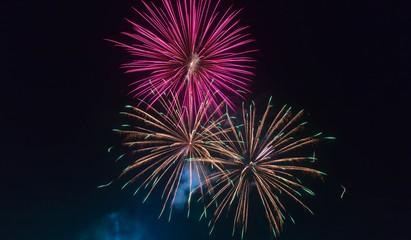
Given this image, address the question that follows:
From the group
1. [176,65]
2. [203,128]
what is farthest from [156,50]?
[203,128]

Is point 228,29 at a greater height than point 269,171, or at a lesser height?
greater

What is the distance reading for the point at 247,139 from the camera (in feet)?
44.5

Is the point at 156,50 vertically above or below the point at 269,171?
above

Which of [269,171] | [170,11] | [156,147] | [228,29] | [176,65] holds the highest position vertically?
[170,11]

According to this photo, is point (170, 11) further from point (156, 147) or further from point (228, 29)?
point (156, 147)

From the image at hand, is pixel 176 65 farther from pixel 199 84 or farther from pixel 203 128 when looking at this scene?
pixel 203 128

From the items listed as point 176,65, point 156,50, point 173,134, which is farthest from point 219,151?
point 156,50

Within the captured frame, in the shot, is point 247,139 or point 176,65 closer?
point 176,65

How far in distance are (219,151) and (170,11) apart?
6688 millimetres

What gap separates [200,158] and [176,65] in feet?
14.9

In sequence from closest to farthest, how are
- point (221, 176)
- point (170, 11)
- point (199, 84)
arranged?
point (170, 11) → point (199, 84) → point (221, 176)

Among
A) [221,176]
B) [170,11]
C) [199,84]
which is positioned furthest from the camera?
[221,176]

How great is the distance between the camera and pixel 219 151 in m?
13.2

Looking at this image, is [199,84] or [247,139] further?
[247,139]
